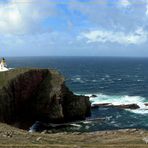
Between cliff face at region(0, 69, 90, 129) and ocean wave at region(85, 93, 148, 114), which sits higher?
cliff face at region(0, 69, 90, 129)

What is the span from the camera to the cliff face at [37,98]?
7269 cm

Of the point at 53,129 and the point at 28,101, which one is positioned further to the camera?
the point at 28,101

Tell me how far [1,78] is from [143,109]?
36.4m

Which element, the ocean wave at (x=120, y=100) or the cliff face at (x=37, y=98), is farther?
the ocean wave at (x=120, y=100)

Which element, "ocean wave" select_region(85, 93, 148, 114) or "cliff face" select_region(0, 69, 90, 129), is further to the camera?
"ocean wave" select_region(85, 93, 148, 114)

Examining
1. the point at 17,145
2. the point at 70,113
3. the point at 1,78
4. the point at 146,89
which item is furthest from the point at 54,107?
the point at 146,89

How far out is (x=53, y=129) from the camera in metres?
71.7

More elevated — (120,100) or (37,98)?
(37,98)

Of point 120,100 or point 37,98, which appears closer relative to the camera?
point 37,98

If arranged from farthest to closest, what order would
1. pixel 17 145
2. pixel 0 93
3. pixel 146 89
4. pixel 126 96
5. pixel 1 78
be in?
pixel 146 89 < pixel 126 96 < pixel 1 78 < pixel 0 93 < pixel 17 145

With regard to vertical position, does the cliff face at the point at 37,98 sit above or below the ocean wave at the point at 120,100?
above

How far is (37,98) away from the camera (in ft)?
257

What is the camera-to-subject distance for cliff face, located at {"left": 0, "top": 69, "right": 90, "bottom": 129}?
7269 cm

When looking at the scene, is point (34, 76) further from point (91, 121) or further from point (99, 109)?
point (99, 109)
